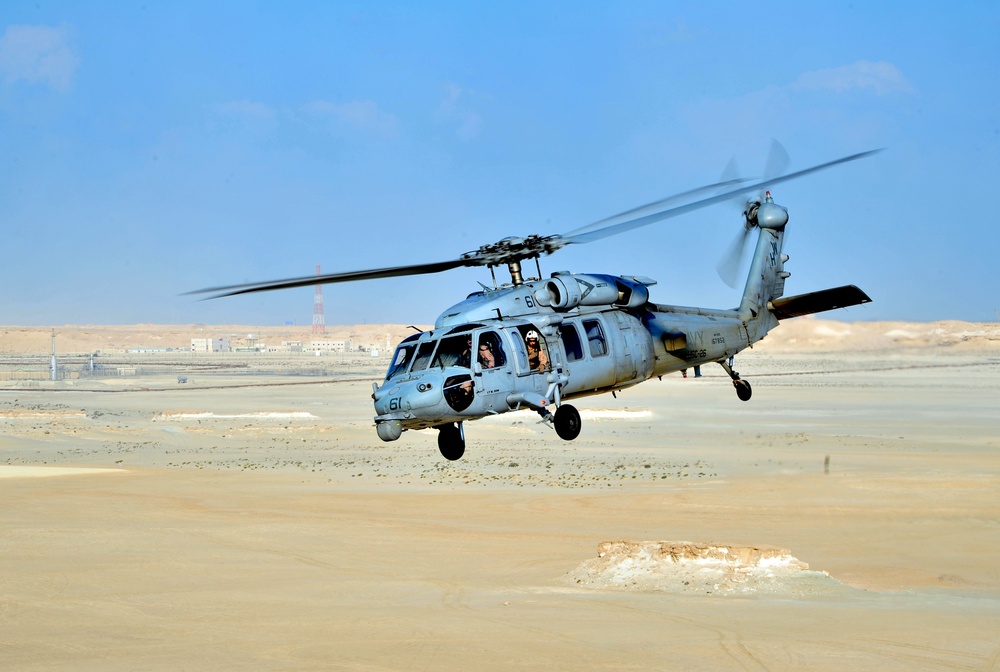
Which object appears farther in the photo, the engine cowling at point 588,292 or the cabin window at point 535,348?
the engine cowling at point 588,292

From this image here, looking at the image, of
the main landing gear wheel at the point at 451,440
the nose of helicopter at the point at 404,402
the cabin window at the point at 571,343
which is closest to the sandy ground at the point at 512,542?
the main landing gear wheel at the point at 451,440

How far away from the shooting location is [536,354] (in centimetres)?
2003

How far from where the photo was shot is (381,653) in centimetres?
2569

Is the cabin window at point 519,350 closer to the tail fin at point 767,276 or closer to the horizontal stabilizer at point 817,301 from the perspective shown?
the horizontal stabilizer at point 817,301

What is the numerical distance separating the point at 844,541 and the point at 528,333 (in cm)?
2068

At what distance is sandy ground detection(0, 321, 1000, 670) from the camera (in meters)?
26.3

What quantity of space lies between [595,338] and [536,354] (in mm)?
1355

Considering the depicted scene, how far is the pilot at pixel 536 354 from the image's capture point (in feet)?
65.5

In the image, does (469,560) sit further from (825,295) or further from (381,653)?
(825,295)

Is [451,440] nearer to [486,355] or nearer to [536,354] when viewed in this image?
[486,355]

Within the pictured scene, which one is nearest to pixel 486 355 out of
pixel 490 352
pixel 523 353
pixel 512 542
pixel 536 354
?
pixel 490 352

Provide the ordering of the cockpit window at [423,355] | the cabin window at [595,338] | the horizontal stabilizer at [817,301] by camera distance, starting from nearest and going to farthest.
Answer: the cockpit window at [423,355] → the cabin window at [595,338] → the horizontal stabilizer at [817,301]

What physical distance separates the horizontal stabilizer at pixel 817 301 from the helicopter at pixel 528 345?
28 millimetres

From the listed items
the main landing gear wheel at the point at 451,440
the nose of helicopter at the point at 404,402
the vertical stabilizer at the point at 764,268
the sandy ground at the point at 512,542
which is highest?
the vertical stabilizer at the point at 764,268
